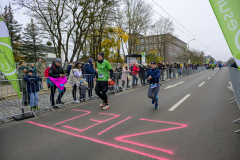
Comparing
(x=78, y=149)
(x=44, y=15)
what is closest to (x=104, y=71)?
(x=78, y=149)

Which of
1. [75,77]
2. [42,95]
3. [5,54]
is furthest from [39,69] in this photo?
[5,54]

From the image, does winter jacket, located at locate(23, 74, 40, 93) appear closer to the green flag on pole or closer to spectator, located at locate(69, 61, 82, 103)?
the green flag on pole

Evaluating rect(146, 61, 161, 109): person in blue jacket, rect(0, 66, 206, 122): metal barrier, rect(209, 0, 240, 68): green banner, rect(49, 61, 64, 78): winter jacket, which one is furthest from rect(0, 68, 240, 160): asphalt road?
rect(209, 0, 240, 68): green banner

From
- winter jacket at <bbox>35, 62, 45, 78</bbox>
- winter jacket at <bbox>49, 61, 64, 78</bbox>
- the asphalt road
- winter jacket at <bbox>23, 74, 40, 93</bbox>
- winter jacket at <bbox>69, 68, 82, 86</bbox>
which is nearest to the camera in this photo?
the asphalt road

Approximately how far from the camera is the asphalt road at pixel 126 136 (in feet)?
9.48

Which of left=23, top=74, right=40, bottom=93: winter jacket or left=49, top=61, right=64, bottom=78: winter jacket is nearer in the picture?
left=23, top=74, right=40, bottom=93: winter jacket

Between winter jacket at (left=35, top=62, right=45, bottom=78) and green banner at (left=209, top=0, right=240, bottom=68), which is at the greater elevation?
green banner at (left=209, top=0, right=240, bottom=68)

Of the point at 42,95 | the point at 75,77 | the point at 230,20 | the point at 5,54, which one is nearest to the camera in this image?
the point at 230,20

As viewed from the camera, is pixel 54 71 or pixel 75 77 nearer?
pixel 54 71

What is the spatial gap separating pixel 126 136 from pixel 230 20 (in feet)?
9.50

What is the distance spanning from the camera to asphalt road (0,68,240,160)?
114 inches

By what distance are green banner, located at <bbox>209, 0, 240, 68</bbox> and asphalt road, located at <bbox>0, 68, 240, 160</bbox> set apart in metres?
1.87

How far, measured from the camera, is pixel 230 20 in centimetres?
212

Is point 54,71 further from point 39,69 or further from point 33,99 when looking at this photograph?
point 39,69
